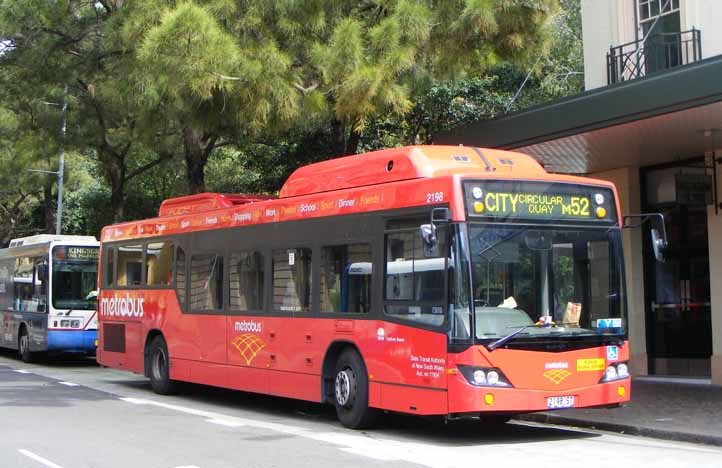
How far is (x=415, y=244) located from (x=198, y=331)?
5.67 metres

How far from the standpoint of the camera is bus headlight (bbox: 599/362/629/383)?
10.7m

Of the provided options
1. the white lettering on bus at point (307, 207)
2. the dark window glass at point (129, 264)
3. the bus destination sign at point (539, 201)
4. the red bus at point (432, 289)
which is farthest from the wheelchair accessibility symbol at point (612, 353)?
the dark window glass at point (129, 264)

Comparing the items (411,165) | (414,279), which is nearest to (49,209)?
(411,165)

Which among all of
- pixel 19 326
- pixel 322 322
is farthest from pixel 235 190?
pixel 322 322

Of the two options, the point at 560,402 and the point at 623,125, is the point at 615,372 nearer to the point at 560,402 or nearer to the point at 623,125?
the point at 560,402

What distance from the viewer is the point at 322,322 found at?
1215cm

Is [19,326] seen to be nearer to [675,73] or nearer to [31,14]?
[31,14]

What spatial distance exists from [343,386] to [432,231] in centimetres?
289

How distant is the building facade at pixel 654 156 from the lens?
14.5 meters

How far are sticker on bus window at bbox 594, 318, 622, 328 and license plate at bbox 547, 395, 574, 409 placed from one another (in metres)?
0.97

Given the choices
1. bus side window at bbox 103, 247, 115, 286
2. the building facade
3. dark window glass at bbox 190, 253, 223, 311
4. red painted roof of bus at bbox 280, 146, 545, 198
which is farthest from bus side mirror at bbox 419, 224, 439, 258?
bus side window at bbox 103, 247, 115, 286

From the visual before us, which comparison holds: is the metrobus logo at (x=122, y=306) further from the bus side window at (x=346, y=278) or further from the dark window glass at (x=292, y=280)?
the bus side window at (x=346, y=278)

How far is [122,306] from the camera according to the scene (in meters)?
17.8

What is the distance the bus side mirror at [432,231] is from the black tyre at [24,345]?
16.4 m
